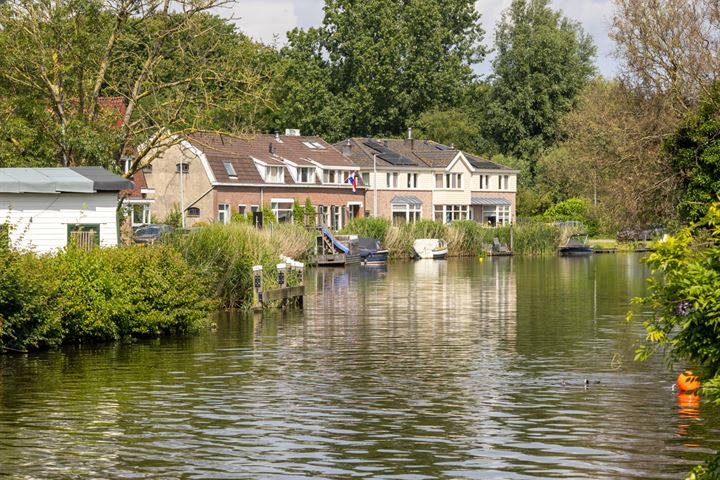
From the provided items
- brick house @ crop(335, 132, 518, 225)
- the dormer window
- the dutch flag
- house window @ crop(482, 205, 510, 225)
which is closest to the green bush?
the dutch flag

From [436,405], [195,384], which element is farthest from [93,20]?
[436,405]

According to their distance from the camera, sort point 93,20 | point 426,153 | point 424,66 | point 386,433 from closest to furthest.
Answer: point 386,433 < point 93,20 < point 426,153 < point 424,66

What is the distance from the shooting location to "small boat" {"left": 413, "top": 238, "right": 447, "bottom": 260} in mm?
100000

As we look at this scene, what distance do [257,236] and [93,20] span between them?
10.9 m

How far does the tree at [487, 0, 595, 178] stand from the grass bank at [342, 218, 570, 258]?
26930 mm

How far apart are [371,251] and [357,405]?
69.4 m

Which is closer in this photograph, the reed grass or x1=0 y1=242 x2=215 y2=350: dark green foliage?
x1=0 y1=242 x2=215 y2=350: dark green foliage

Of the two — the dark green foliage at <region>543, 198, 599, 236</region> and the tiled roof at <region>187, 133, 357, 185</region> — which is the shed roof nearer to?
the tiled roof at <region>187, 133, 357, 185</region>

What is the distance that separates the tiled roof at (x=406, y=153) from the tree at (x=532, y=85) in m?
8.68

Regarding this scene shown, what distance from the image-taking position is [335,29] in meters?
147

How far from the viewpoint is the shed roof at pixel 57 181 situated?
125 feet

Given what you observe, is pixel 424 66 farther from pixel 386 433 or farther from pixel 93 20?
pixel 386 433

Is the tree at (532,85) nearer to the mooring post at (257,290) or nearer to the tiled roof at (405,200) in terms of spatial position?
the tiled roof at (405,200)

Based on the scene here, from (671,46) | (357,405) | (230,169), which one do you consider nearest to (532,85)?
(230,169)
